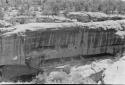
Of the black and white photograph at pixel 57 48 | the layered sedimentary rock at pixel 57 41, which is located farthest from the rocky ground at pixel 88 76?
the layered sedimentary rock at pixel 57 41

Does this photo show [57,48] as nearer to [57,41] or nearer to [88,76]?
[57,41]

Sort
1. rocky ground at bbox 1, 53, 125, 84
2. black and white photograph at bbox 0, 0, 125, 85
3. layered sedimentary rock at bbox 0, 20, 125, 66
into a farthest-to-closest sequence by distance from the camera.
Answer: layered sedimentary rock at bbox 0, 20, 125, 66, black and white photograph at bbox 0, 0, 125, 85, rocky ground at bbox 1, 53, 125, 84

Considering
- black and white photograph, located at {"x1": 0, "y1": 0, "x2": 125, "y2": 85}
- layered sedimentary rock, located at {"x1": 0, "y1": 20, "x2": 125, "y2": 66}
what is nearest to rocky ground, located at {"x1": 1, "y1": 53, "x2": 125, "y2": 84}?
black and white photograph, located at {"x1": 0, "y1": 0, "x2": 125, "y2": 85}

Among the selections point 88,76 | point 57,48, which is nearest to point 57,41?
point 57,48

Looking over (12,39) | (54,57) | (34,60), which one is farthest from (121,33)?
(12,39)

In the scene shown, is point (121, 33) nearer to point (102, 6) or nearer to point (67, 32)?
point (67, 32)

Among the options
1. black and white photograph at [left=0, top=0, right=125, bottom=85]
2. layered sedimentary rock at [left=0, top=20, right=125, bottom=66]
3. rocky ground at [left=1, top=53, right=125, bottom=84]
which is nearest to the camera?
rocky ground at [left=1, top=53, right=125, bottom=84]

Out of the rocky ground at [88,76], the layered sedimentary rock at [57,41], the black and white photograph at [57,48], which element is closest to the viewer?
the rocky ground at [88,76]

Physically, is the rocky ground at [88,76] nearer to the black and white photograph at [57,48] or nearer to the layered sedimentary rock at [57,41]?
the black and white photograph at [57,48]

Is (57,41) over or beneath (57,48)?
over

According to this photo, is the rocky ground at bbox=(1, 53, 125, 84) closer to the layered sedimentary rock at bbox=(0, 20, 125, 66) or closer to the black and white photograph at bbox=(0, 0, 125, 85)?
the black and white photograph at bbox=(0, 0, 125, 85)

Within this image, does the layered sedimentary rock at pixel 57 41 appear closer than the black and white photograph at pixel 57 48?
No
